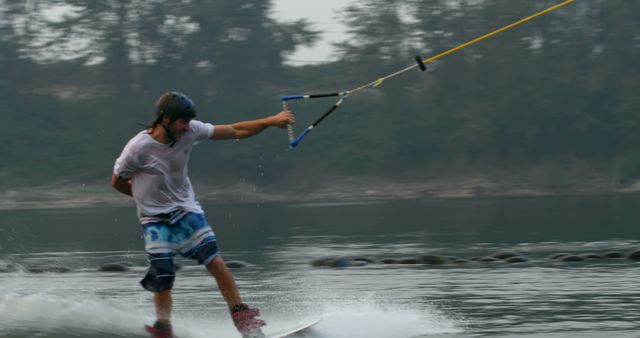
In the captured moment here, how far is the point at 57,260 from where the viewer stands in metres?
19.4

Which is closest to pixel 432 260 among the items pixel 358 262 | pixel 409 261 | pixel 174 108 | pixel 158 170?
pixel 409 261

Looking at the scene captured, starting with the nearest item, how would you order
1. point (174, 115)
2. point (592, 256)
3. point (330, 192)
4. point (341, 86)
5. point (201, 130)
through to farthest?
point (174, 115)
point (201, 130)
point (592, 256)
point (330, 192)
point (341, 86)

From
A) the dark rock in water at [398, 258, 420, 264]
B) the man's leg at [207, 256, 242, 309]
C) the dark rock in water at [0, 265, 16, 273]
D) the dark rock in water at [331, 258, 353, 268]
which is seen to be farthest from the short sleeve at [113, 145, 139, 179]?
the dark rock in water at [0, 265, 16, 273]

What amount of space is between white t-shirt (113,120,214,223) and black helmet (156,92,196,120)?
14cm

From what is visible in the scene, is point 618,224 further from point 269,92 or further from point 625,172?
point 269,92

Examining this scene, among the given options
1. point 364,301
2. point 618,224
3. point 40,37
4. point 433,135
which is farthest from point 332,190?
point 364,301

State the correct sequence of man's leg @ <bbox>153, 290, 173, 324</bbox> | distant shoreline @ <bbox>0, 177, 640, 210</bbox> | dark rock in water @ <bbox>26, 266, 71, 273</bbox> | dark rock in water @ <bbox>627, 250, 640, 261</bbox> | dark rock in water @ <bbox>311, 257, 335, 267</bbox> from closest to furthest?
1. man's leg @ <bbox>153, 290, 173, 324</bbox>
2. dark rock in water @ <bbox>627, 250, 640, 261</bbox>
3. dark rock in water @ <bbox>311, 257, 335, 267</bbox>
4. dark rock in water @ <bbox>26, 266, 71, 273</bbox>
5. distant shoreline @ <bbox>0, 177, 640, 210</bbox>

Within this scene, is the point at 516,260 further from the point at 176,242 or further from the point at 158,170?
the point at 158,170

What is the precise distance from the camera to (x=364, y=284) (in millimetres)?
13609

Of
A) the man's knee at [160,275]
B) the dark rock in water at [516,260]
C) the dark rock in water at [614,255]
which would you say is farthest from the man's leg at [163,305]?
the dark rock in water at [614,255]

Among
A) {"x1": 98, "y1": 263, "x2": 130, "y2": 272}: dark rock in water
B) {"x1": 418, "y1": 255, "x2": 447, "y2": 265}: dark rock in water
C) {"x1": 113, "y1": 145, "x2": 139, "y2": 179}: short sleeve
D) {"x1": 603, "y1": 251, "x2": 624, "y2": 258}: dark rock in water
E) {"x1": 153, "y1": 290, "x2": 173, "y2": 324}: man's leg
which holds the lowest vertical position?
{"x1": 98, "y1": 263, "x2": 130, "y2": 272}: dark rock in water

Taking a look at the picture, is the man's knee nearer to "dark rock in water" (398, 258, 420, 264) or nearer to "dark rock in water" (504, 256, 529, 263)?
"dark rock in water" (398, 258, 420, 264)

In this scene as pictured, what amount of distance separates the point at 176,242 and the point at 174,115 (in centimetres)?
92

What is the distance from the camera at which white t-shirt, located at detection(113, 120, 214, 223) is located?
8.59 meters
